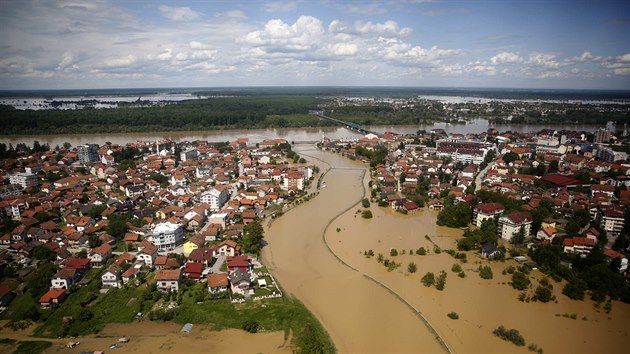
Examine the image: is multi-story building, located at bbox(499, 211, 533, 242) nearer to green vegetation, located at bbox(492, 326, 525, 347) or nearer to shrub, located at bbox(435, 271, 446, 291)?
shrub, located at bbox(435, 271, 446, 291)

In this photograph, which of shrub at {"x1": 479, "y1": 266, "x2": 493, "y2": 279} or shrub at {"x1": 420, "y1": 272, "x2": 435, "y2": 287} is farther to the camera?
shrub at {"x1": 479, "y1": 266, "x2": 493, "y2": 279}

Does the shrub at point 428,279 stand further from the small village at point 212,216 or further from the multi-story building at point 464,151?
the multi-story building at point 464,151

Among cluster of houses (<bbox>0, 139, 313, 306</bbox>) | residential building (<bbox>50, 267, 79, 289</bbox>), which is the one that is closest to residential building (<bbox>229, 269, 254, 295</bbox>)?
cluster of houses (<bbox>0, 139, 313, 306</bbox>)

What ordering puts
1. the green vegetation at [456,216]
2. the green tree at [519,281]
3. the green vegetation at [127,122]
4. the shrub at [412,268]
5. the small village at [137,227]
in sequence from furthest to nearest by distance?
the green vegetation at [127,122] < the green vegetation at [456,216] < the shrub at [412,268] < the green tree at [519,281] < the small village at [137,227]

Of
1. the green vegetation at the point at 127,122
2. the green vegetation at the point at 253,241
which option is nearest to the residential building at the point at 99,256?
the green vegetation at the point at 253,241

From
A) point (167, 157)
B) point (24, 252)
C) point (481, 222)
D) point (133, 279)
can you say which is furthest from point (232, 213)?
point (167, 157)

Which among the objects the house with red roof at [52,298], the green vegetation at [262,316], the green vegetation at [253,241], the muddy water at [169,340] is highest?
the green vegetation at [253,241]
